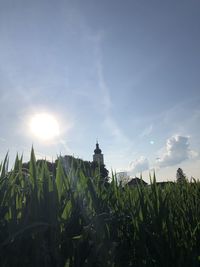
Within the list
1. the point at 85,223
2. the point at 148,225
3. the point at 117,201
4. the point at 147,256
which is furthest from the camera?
the point at 117,201

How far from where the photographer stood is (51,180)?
201 cm

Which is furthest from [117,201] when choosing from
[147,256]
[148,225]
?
[147,256]

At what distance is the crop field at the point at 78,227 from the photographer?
5.37ft

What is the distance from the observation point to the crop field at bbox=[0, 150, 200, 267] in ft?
5.37

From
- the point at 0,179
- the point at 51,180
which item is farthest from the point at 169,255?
the point at 0,179

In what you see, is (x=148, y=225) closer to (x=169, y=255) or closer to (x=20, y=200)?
(x=169, y=255)

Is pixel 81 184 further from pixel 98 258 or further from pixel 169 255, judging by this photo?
pixel 169 255

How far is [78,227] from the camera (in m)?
1.84

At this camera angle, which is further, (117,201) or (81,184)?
(117,201)

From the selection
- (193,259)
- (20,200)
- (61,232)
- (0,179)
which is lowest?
(193,259)

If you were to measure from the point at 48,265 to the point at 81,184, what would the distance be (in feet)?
2.12

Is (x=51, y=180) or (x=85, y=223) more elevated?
(x=51, y=180)

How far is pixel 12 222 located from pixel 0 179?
279 mm

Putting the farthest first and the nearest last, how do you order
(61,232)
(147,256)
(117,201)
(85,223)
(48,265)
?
(117,201) < (147,256) < (85,223) < (61,232) < (48,265)
